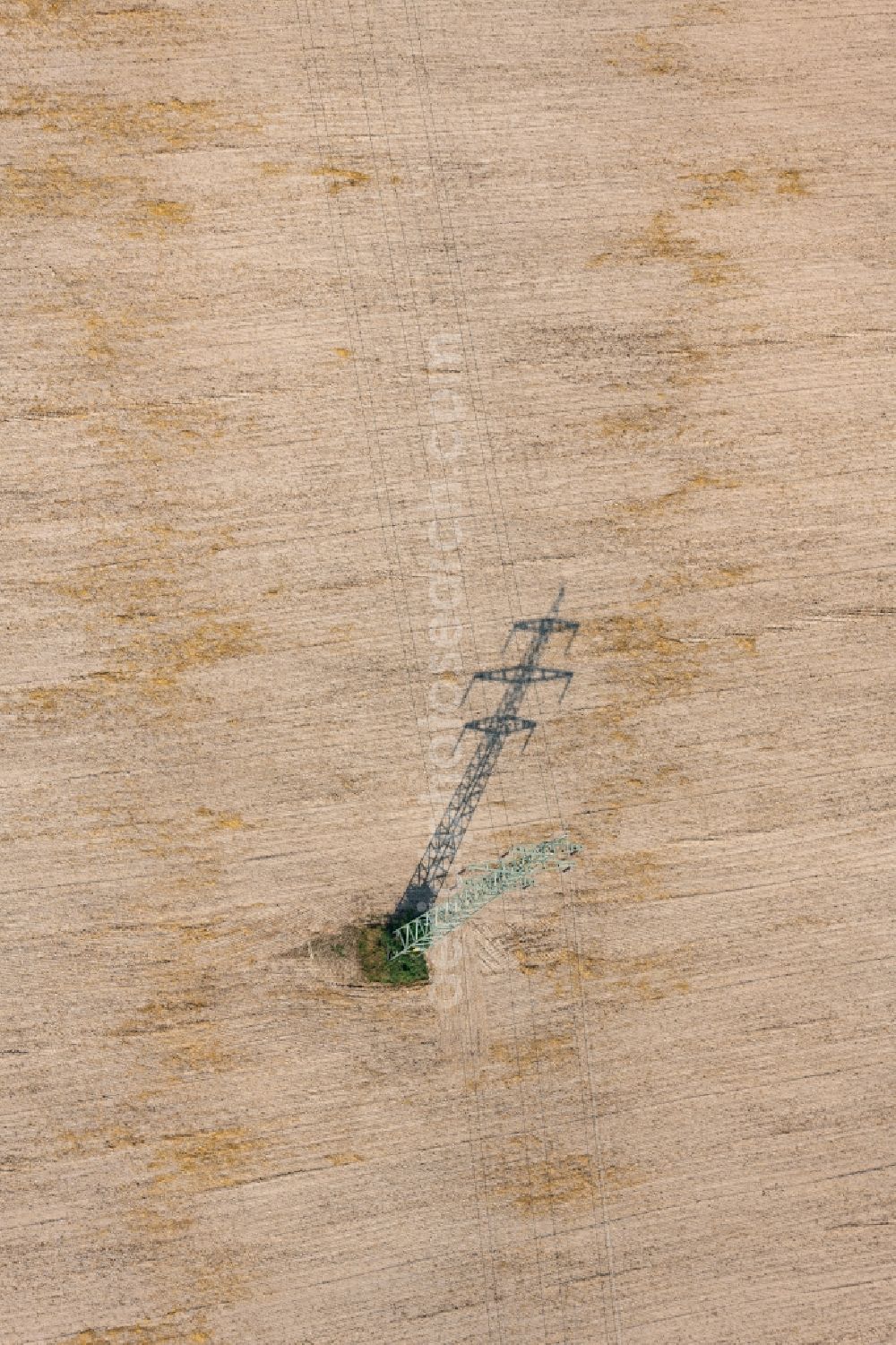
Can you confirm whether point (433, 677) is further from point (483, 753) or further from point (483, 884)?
point (483, 884)

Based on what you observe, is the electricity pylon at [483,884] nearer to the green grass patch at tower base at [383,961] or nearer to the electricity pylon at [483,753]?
the green grass patch at tower base at [383,961]

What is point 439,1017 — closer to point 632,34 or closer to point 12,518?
point 12,518

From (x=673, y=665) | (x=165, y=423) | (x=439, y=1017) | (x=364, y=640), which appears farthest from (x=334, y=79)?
(x=439, y=1017)

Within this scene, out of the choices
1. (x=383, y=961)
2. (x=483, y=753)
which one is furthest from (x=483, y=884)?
(x=483, y=753)

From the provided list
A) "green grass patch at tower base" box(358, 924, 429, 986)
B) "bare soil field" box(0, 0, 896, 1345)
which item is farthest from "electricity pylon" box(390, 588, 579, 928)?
"green grass patch at tower base" box(358, 924, 429, 986)

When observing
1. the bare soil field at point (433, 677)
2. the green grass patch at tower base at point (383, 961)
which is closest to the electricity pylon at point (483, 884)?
the green grass patch at tower base at point (383, 961)

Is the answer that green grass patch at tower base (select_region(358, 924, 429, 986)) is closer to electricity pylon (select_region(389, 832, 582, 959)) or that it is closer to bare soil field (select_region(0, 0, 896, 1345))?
electricity pylon (select_region(389, 832, 582, 959))
